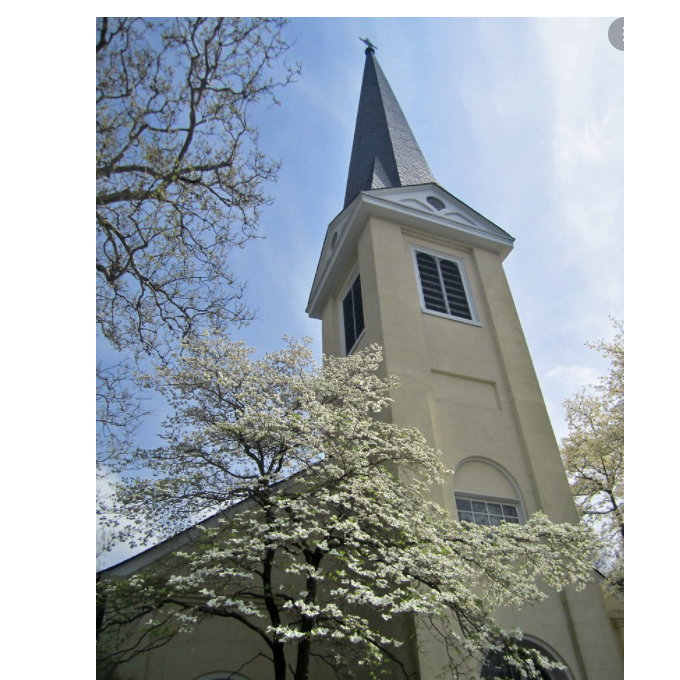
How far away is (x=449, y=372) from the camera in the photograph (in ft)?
46.2

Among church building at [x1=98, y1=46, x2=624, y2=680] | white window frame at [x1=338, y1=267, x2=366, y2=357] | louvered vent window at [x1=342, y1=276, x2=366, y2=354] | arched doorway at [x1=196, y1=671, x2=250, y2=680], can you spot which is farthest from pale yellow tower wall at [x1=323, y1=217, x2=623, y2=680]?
arched doorway at [x1=196, y1=671, x2=250, y2=680]

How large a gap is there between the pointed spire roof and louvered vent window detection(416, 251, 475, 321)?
3593mm

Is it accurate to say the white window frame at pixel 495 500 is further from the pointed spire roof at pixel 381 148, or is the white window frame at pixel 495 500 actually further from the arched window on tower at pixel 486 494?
the pointed spire roof at pixel 381 148

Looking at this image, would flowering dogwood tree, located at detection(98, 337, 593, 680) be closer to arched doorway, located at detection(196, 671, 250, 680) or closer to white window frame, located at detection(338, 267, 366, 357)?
arched doorway, located at detection(196, 671, 250, 680)

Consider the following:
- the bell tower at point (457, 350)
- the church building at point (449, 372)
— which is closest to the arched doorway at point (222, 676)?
the church building at point (449, 372)

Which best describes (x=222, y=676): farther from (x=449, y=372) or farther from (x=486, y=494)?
(x=449, y=372)

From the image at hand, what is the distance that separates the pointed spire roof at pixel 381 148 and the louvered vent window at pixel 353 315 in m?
3.55

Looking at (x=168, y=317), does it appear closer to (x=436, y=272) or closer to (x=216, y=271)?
(x=216, y=271)

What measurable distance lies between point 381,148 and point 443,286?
8.90m

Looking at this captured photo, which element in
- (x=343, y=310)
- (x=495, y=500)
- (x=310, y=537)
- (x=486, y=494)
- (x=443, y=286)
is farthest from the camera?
(x=343, y=310)

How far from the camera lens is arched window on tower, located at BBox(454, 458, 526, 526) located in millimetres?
12047

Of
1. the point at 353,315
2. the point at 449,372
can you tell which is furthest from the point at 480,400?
the point at 353,315
